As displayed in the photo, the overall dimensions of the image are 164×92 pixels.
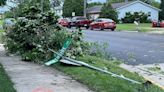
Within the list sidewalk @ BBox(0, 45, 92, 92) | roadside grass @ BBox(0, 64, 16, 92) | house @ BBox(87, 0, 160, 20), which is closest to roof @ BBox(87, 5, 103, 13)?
house @ BBox(87, 0, 160, 20)

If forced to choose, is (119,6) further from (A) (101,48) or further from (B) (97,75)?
(B) (97,75)

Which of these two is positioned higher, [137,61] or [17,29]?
[17,29]

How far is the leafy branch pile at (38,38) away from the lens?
1376 cm

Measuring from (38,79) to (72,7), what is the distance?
74.6m

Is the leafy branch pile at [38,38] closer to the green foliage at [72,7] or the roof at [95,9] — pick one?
the green foliage at [72,7]

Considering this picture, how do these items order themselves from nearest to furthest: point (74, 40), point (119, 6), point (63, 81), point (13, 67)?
point (63, 81)
point (13, 67)
point (74, 40)
point (119, 6)

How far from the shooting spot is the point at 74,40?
47.3 feet

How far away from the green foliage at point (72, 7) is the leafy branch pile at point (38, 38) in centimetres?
6710

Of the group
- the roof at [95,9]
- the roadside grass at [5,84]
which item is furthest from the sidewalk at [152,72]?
the roof at [95,9]

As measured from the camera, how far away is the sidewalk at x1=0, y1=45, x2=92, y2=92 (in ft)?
28.8

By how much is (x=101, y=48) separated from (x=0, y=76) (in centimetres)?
789

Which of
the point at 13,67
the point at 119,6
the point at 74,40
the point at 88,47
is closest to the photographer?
the point at 13,67

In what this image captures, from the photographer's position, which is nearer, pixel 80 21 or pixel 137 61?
pixel 137 61

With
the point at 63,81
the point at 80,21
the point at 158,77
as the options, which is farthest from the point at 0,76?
the point at 80,21
